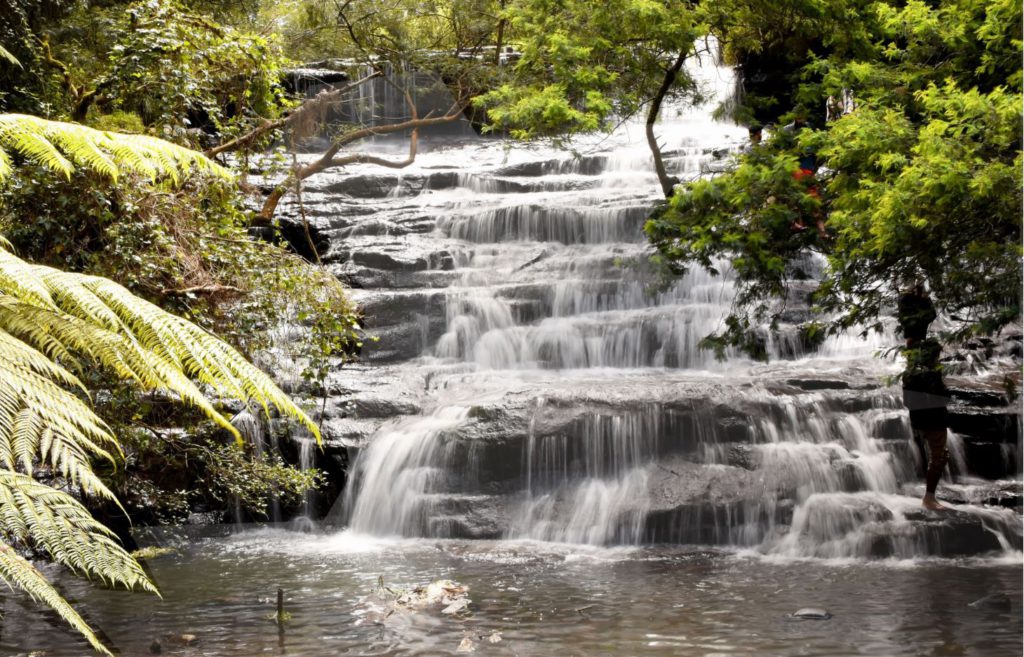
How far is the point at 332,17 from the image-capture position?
15.4 meters

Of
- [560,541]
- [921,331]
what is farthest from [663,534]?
[921,331]

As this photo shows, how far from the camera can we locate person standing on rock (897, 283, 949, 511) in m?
7.79

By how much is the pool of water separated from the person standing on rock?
1028mm

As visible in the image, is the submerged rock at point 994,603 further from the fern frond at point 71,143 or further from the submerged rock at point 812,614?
the fern frond at point 71,143

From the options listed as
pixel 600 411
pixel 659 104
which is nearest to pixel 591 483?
pixel 600 411

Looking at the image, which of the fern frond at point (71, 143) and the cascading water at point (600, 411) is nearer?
the fern frond at point (71, 143)

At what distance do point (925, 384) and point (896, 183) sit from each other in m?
3.01

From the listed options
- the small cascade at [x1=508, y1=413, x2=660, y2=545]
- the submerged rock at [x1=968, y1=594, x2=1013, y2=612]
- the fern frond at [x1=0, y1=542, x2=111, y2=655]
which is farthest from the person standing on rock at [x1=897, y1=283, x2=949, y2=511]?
the fern frond at [x1=0, y1=542, x2=111, y2=655]

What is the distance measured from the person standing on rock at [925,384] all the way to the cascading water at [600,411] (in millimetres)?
283

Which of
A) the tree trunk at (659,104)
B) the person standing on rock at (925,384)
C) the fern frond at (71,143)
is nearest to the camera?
the fern frond at (71,143)

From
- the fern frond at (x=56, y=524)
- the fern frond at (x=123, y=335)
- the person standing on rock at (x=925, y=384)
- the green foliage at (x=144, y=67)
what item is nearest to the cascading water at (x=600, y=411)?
the person standing on rock at (x=925, y=384)

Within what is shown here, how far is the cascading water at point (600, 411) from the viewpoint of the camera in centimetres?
885

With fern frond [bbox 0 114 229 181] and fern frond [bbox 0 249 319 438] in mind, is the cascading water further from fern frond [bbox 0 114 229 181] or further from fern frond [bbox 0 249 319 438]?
fern frond [bbox 0 249 319 438]

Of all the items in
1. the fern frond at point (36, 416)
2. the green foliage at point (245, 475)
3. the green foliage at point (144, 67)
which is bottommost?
the green foliage at point (245, 475)
